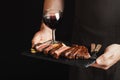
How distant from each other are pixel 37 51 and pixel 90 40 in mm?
333

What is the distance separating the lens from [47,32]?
160 centimetres

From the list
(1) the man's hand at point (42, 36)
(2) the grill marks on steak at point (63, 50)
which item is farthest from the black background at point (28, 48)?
(2) the grill marks on steak at point (63, 50)

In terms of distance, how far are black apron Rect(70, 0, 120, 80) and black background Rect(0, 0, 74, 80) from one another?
22.7 inches

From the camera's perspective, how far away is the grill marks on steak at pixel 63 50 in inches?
48.4

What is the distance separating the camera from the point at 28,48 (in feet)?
7.67

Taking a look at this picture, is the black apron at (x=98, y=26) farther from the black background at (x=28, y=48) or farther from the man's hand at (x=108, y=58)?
the black background at (x=28, y=48)

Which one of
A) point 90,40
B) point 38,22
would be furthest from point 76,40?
point 38,22

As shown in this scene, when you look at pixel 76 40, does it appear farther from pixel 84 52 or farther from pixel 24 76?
pixel 24 76

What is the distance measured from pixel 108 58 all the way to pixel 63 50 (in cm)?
21

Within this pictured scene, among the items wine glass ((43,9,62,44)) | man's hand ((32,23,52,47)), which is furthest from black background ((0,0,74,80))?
wine glass ((43,9,62,44))

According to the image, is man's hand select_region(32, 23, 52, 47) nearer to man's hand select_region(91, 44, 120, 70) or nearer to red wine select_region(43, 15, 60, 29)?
red wine select_region(43, 15, 60, 29)

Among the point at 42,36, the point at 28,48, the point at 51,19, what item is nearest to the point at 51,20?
the point at 51,19

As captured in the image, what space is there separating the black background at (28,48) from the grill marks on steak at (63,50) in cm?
80

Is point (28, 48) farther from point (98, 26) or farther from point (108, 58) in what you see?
point (108, 58)
